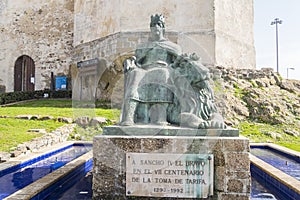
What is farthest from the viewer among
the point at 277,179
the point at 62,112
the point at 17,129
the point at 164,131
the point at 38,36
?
the point at 38,36

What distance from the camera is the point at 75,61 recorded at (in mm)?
14789

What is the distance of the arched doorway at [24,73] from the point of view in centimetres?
1928

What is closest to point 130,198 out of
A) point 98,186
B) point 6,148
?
point 98,186

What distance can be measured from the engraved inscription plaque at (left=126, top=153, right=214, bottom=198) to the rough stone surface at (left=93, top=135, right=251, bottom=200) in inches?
2.8

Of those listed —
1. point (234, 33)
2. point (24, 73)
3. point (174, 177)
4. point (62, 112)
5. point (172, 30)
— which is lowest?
point (174, 177)

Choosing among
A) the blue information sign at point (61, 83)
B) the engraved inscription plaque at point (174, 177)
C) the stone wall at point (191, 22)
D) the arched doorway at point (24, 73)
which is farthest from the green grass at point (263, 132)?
the arched doorway at point (24, 73)

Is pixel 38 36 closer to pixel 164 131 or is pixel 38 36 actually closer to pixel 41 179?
pixel 41 179

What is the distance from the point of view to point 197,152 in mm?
3061

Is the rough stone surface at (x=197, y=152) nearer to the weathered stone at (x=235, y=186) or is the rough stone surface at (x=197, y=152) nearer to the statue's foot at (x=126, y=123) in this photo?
the weathered stone at (x=235, y=186)

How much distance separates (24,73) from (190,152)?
18.6 metres

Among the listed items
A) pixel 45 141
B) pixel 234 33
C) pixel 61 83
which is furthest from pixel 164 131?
pixel 61 83

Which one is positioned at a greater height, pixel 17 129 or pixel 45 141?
pixel 17 129

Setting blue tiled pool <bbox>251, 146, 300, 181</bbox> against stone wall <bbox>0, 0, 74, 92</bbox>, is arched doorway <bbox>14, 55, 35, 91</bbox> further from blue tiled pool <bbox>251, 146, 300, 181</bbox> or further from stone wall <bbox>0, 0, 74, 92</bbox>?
blue tiled pool <bbox>251, 146, 300, 181</bbox>

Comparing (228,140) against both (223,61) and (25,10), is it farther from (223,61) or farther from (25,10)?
(25,10)
